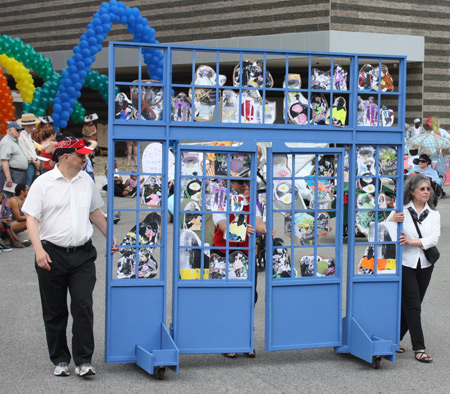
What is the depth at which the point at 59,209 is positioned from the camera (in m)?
5.43

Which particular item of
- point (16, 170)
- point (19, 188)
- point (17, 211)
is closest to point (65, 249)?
point (17, 211)

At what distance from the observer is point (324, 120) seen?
5.90 m

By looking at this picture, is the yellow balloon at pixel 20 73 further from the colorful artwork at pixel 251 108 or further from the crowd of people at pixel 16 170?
the colorful artwork at pixel 251 108

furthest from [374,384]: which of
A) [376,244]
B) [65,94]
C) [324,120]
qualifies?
[65,94]

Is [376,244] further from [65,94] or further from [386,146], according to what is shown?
[65,94]

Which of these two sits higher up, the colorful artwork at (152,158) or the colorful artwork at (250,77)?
the colorful artwork at (250,77)

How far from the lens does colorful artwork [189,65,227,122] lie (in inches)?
225

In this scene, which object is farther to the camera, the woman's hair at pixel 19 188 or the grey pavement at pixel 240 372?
the woman's hair at pixel 19 188

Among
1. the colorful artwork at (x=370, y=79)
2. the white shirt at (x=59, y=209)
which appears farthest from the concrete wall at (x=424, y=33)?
the white shirt at (x=59, y=209)

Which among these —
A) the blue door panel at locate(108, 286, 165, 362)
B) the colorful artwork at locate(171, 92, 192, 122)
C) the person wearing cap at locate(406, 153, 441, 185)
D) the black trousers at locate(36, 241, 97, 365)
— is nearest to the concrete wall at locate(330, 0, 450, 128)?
the person wearing cap at locate(406, 153, 441, 185)

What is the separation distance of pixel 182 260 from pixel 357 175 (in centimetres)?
151

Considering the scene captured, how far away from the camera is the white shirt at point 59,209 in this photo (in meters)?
5.39

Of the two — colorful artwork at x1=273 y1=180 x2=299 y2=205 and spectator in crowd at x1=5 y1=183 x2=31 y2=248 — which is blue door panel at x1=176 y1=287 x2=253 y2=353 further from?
spectator in crowd at x1=5 y1=183 x2=31 y2=248

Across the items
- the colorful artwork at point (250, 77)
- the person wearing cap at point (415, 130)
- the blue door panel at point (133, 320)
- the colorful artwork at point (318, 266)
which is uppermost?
the person wearing cap at point (415, 130)
